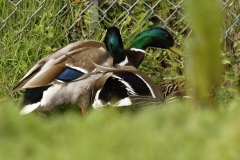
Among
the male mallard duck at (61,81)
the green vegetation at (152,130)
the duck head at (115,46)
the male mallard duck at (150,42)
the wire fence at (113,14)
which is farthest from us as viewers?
the wire fence at (113,14)

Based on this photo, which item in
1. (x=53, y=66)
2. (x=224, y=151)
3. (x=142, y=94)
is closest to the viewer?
(x=224, y=151)

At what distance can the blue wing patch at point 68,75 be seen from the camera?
15.7 feet

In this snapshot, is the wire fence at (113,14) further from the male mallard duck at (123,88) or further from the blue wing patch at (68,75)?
the male mallard duck at (123,88)

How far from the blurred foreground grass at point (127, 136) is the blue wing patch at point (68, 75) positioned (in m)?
3.28

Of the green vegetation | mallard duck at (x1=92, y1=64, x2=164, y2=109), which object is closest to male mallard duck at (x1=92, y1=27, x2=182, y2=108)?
mallard duck at (x1=92, y1=64, x2=164, y2=109)

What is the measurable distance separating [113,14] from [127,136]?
462cm

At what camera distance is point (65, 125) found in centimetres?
143

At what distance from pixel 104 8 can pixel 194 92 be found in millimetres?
4550

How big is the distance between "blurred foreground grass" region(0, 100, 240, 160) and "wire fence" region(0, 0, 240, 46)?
13.5 ft

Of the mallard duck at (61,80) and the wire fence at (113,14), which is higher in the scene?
the wire fence at (113,14)

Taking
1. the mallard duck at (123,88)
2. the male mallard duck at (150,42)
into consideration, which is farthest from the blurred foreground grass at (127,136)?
the male mallard duck at (150,42)

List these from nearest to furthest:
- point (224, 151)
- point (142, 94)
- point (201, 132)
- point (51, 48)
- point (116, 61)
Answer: point (224, 151) → point (201, 132) → point (142, 94) → point (116, 61) → point (51, 48)

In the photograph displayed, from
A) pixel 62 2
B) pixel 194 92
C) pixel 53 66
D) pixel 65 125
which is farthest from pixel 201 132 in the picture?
pixel 62 2

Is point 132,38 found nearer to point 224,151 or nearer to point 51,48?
point 51,48
